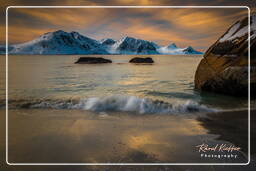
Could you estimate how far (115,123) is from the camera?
5.21 meters

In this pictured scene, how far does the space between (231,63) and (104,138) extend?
6473 millimetres

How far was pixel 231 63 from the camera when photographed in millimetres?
8219

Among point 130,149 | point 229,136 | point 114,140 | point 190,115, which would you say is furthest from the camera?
point 190,115

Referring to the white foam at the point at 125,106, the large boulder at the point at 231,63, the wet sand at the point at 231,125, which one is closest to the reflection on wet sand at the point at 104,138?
the wet sand at the point at 231,125

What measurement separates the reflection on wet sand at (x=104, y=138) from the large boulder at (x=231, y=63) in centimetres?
358

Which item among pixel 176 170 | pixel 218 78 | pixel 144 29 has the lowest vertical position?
pixel 176 170

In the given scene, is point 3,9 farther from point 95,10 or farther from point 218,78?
point 218,78

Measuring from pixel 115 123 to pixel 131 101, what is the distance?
2008mm

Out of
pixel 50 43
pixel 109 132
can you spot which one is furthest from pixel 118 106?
pixel 50 43

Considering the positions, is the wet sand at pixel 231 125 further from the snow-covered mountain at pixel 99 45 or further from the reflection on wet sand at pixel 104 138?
the snow-covered mountain at pixel 99 45

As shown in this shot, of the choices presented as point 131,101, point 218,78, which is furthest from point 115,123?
point 218,78

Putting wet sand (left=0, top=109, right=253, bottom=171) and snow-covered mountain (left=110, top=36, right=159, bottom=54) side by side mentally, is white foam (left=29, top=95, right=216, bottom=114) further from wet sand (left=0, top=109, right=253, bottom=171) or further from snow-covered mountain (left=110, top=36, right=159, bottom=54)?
snow-covered mountain (left=110, top=36, right=159, bottom=54)

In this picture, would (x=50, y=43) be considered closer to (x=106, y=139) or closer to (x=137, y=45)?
(x=137, y=45)

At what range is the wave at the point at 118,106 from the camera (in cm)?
648
